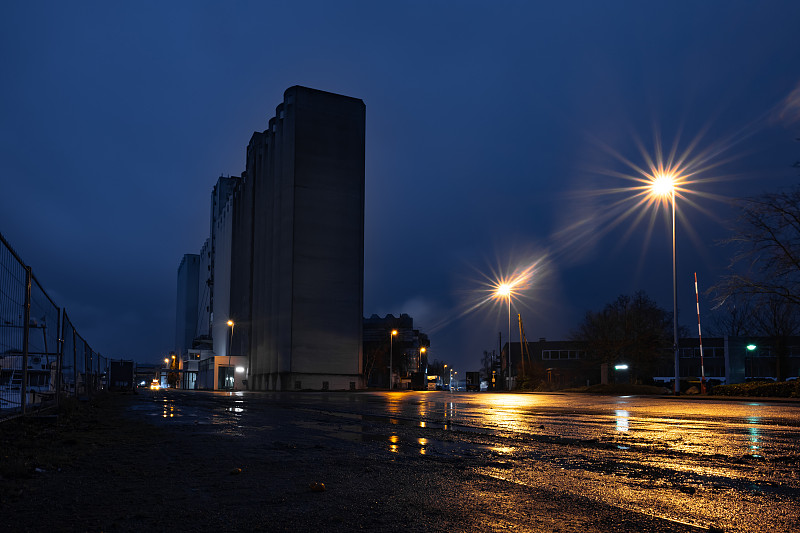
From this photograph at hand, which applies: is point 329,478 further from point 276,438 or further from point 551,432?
point 551,432

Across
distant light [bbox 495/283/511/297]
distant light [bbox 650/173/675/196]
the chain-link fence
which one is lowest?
the chain-link fence

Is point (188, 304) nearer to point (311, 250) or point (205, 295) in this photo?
point (205, 295)

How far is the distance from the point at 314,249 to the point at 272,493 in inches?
2786

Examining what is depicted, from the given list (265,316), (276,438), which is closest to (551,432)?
(276,438)

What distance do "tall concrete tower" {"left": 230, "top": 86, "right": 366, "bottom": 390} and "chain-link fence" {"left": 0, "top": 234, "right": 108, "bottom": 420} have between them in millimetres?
58727

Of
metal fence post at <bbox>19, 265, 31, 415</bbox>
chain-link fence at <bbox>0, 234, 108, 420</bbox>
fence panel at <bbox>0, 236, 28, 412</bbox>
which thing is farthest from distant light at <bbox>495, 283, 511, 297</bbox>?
fence panel at <bbox>0, 236, 28, 412</bbox>

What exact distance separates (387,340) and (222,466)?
361ft

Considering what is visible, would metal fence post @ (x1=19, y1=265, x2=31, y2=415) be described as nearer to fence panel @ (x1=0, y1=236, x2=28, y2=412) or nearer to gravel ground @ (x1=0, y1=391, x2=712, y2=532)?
fence panel @ (x1=0, y1=236, x2=28, y2=412)

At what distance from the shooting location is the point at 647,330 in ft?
219

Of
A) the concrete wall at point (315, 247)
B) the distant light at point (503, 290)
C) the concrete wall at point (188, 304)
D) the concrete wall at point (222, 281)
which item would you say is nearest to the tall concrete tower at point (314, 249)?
the concrete wall at point (315, 247)

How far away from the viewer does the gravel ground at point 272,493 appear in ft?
12.6

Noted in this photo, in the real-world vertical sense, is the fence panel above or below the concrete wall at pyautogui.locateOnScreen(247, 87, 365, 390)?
below

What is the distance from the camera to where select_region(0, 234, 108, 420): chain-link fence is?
9431mm

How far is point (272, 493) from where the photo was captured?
4797 mm
